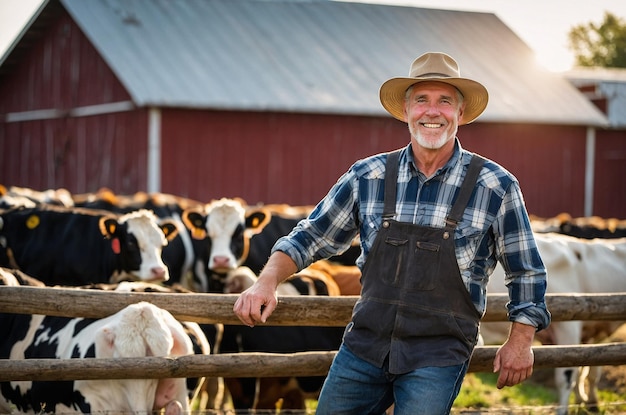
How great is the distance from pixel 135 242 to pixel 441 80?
5623 mm

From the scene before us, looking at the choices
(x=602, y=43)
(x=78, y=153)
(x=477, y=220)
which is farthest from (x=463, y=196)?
(x=602, y=43)

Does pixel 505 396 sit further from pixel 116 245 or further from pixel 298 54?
pixel 298 54

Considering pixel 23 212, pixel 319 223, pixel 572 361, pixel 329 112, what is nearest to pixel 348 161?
pixel 329 112

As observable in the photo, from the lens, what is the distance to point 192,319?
5250 mm

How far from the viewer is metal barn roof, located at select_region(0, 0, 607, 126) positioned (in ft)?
68.8

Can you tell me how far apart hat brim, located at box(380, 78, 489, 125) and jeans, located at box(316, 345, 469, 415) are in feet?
3.75

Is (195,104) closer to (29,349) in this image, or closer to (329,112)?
(329,112)

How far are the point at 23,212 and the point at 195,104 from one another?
9.91 meters

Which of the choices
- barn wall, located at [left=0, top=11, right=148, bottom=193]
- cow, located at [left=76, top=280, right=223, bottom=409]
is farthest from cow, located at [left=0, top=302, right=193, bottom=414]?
barn wall, located at [left=0, top=11, right=148, bottom=193]

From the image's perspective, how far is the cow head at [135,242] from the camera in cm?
912

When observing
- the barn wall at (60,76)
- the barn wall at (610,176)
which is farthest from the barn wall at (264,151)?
the barn wall at (610,176)

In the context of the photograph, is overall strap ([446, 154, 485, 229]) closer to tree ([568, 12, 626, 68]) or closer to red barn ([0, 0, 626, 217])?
red barn ([0, 0, 626, 217])

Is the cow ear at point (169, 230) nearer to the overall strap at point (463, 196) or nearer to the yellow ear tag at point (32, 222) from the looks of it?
the yellow ear tag at point (32, 222)

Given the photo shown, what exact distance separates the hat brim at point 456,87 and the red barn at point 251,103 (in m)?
15.7
